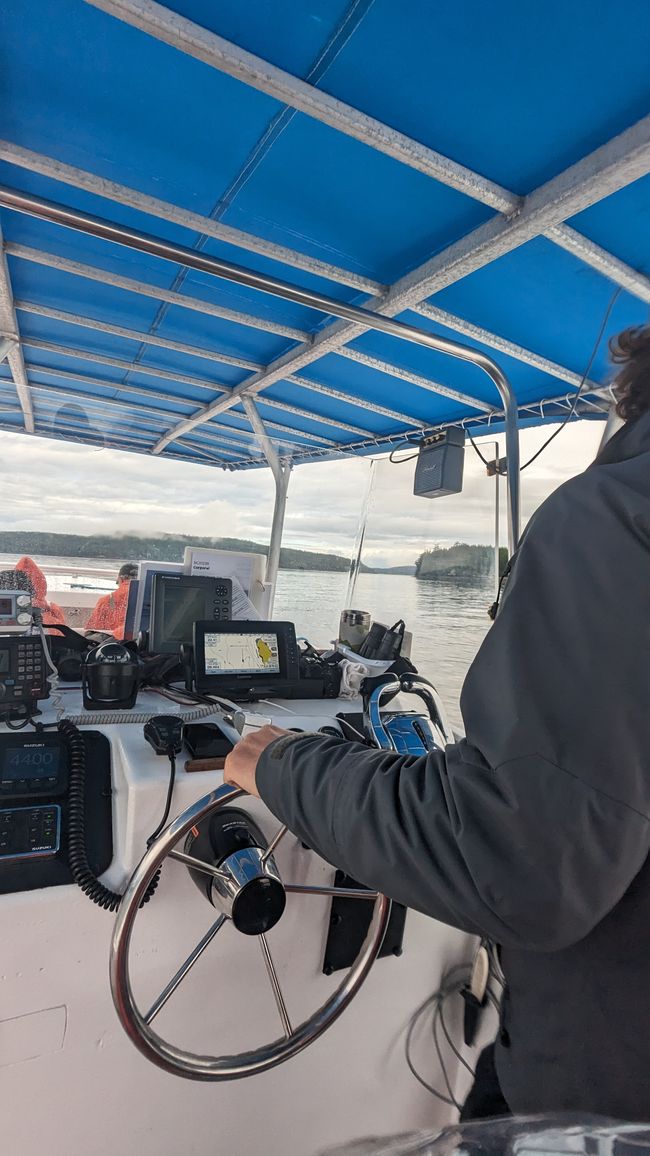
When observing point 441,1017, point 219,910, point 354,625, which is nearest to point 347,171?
point 219,910

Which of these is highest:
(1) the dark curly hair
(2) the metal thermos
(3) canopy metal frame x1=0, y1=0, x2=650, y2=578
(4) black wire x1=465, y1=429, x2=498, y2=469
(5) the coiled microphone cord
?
(3) canopy metal frame x1=0, y1=0, x2=650, y2=578

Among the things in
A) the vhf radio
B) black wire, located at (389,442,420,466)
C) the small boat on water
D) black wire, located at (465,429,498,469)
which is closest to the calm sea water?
black wire, located at (465,429,498,469)

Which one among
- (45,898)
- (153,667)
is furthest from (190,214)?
(45,898)

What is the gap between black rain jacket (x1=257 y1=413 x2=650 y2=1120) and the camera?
48 cm

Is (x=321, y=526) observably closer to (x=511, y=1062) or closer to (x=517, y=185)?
(x=517, y=185)

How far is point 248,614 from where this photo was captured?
6.54 ft

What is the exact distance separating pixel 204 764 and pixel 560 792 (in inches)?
28.2

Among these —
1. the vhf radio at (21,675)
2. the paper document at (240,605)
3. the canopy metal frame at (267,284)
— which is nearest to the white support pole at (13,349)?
the canopy metal frame at (267,284)

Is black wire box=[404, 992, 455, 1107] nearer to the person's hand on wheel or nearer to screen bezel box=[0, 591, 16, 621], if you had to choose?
the person's hand on wheel

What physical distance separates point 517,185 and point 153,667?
1611mm

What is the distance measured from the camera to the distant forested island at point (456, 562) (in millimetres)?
3364

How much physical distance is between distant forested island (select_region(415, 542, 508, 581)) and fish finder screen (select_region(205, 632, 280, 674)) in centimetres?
189

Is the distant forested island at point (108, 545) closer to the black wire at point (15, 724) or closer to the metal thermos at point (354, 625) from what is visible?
the metal thermos at point (354, 625)

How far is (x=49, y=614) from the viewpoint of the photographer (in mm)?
2027
